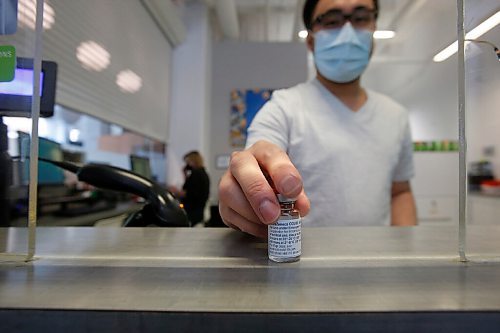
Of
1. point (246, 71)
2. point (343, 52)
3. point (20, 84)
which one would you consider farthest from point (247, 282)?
point (246, 71)

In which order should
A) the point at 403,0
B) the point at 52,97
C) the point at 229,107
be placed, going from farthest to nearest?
the point at 229,107 → the point at 403,0 → the point at 52,97

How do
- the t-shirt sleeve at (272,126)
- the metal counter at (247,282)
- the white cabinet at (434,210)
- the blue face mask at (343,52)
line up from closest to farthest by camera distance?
the metal counter at (247,282) < the t-shirt sleeve at (272,126) < the blue face mask at (343,52) < the white cabinet at (434,210)

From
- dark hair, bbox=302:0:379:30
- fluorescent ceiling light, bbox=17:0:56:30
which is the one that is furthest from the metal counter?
dark hair, bbox=302:0:379:30

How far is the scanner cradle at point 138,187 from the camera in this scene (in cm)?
61

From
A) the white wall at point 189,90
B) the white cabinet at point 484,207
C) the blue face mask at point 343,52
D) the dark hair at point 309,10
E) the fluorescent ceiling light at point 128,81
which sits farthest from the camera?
the white wall at point 189,90

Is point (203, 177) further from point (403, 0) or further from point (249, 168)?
point (403, 0)

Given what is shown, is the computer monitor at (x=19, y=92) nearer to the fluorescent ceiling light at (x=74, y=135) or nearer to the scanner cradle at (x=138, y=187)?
the scanner cradle at (x=138, y=187)

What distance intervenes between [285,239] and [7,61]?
0.41 meters

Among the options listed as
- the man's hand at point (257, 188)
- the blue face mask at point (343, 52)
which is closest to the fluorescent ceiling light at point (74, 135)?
the blue face mask at point (343, 52)

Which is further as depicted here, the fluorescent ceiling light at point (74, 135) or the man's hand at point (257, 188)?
the fluorescent ceiling light at point (74, 135)

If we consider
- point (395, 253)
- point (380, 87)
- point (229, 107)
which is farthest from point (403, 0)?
point (395, 253)

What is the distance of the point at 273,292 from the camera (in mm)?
240

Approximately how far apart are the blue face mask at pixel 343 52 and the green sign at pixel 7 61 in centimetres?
86

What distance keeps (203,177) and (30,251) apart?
2.23 metres
